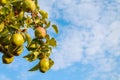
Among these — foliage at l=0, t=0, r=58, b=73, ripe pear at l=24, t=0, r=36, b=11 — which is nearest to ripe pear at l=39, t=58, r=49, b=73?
foliage at l=0, t=0, r=58, b=73

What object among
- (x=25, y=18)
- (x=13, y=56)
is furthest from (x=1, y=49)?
(x=25, y=18)

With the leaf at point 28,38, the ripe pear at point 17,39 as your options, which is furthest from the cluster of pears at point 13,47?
the leaf at point 28,38

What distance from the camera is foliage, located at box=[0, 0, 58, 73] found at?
447 cm

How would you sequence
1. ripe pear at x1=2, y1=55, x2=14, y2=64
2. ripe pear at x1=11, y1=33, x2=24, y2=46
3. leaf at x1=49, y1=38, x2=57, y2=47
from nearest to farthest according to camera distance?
ripe pear at x1=11, y1=33, x2=24, y2=46 → leaf at x1=49, y1=38, x2=57, y2=47 → ripe pear at x1=2, y1=55, x2=14, y2=64

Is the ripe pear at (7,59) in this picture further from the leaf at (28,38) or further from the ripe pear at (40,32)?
the ripe pear at (40,32)

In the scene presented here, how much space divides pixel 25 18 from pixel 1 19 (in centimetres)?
33

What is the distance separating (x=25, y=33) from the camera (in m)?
4.80

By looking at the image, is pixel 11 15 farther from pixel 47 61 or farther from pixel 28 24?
pixel 47 61

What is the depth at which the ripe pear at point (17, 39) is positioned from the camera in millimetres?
4344

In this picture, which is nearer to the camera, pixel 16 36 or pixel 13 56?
pixel 16 36

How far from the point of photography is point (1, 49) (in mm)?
4766

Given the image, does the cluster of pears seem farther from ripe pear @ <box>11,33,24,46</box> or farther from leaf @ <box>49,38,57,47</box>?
leaf @ <box>49,38,57,47</box>

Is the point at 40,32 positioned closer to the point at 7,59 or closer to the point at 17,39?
the point at 17,39

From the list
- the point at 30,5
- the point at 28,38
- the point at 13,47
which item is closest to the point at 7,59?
the point at 13,47
